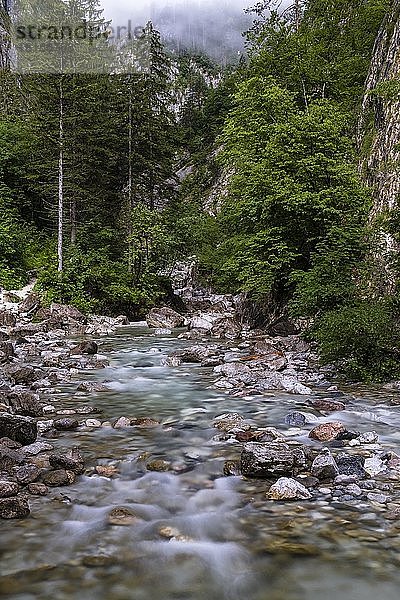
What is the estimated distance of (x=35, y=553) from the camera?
12.4 ft

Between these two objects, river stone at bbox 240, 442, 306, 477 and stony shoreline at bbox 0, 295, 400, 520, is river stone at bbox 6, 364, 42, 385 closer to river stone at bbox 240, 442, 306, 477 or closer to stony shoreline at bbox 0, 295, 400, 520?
stony shoreline at bbox 0, 295, 400, 520

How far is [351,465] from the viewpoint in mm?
5184

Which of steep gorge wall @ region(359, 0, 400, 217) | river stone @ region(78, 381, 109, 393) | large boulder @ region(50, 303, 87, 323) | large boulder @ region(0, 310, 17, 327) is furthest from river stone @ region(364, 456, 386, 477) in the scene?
large boulder @ region(50, 303, 87, 323)

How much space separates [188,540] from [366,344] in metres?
6.70

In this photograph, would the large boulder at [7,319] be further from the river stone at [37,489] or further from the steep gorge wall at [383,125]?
the river stone at [37,489]

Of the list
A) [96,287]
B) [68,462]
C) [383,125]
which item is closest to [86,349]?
[68,462]

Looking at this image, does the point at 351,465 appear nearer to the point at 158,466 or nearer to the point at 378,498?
the point at 378,498

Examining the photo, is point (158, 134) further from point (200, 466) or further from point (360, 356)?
point (200, 466)

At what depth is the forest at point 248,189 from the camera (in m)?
14.0

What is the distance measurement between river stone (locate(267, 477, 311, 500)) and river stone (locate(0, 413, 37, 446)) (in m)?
3.02

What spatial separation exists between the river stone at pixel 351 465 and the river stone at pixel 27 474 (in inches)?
119

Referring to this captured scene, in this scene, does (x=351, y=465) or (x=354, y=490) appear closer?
(x=354, y=490)

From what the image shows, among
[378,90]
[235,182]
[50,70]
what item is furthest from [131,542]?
[50,70]

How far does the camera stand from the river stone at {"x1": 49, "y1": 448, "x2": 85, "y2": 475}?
5.32m
